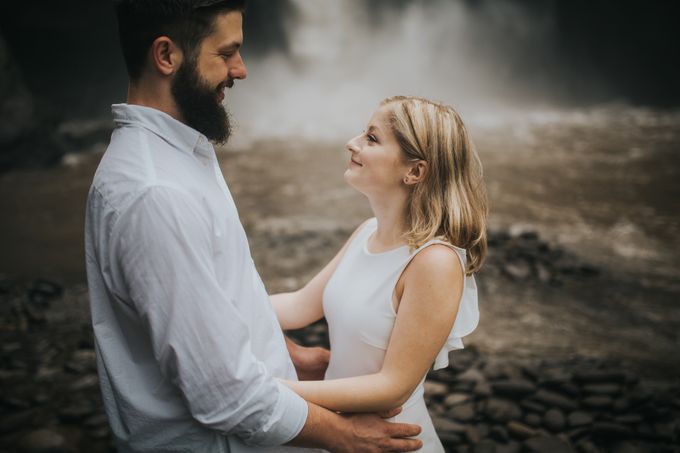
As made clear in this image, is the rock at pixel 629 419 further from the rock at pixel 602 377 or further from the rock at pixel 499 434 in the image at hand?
the rock at pixel 499 434

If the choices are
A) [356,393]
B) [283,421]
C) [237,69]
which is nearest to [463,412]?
[356,393]

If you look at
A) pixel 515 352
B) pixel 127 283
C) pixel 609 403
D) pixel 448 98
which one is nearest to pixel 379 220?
pixel 127 283

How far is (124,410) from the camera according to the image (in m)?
1.64

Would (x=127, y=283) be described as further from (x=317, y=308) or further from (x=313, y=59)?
(x=313, y=59)

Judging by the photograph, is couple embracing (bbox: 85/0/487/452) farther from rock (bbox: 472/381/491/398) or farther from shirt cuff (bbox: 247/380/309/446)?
rock (bbox: 472/381/491/398)

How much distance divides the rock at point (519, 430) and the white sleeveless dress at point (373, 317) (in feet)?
4.96

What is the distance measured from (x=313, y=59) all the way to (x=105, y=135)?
8010 mm

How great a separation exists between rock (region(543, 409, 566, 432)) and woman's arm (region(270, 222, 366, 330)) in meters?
1.91

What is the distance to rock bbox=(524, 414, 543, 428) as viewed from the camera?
3.54 meters

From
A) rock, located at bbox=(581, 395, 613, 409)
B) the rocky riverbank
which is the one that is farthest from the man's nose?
rock, located at bbox=(581, 395, 613, 409)

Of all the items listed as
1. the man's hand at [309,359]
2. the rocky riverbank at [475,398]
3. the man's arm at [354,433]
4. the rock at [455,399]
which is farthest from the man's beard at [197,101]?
the rock at [455,399]

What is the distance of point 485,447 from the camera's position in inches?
132

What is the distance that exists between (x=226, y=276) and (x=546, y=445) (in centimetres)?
249

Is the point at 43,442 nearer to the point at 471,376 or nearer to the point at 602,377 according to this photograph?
the point at 471,376
